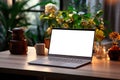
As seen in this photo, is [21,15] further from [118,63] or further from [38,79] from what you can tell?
[118,63]

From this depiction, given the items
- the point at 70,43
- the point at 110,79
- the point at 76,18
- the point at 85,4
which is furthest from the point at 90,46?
the point at 85,4

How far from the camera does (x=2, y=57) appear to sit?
2.09 meters

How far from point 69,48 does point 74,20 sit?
282mm

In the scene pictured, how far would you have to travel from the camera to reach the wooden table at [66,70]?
5.04ft

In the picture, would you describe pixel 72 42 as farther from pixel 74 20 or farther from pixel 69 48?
pixel 74 20

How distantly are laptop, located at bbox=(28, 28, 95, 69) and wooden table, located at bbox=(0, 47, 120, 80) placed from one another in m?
0.08

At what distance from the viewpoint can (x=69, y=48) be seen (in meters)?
1.96

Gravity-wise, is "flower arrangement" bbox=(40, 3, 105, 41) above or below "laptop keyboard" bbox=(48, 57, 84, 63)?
above

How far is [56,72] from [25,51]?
70 centimetres

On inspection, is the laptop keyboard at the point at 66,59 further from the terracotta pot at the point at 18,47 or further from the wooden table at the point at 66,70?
the terracotta pot at the point at 18,47

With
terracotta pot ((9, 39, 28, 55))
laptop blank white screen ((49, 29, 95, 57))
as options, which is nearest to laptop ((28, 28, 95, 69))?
laptop blank white screen ((49, 29, 95, 57))

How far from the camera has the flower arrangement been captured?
2.08 metres

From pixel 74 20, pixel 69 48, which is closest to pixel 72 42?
pixel 69 48

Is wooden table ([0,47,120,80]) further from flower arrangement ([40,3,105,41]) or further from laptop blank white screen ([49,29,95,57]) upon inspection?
flower arrangement ([40,3,105,41])
